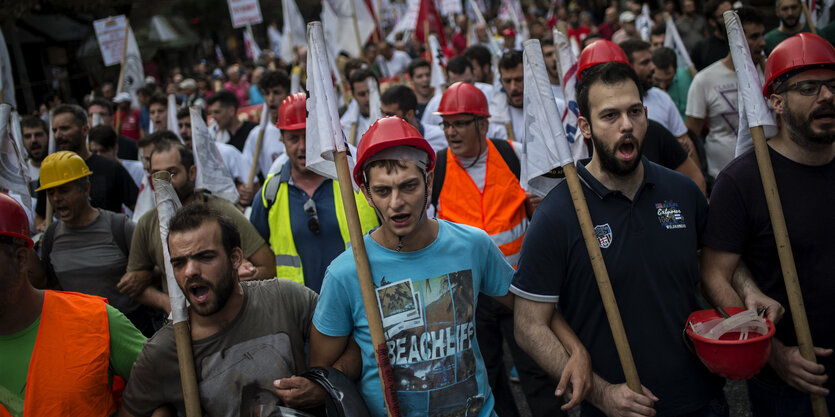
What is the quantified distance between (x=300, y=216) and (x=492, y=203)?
126 cm

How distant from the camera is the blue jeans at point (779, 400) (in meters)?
2.93

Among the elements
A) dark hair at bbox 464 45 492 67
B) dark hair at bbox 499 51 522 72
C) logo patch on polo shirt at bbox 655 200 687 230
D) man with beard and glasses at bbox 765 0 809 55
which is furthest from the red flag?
logo patch on polo shirt at bbox 655 200 687 230

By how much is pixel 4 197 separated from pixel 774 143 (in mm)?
3319

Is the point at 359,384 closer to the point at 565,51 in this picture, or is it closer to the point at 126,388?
the point at 126,388

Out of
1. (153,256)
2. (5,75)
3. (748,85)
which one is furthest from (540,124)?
(5,75)

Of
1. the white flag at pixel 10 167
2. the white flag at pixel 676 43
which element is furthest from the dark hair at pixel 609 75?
the white flag at pixel 676 43

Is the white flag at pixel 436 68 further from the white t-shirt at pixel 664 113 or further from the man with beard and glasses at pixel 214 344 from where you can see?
the man with beard and glasses at pixel 214 344

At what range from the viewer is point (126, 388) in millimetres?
2805

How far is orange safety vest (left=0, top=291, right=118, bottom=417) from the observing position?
2738 mm

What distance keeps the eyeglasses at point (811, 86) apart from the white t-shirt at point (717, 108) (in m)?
3.00

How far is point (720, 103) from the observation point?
5777 mm

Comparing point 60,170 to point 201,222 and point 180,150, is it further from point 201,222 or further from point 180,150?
point 201,222

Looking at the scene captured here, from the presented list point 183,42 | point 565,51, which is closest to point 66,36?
point 183,42

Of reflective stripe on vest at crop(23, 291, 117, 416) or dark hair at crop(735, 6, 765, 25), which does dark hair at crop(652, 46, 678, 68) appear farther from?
reflective stripe on vest at crop(23, 291, 117, 416)
